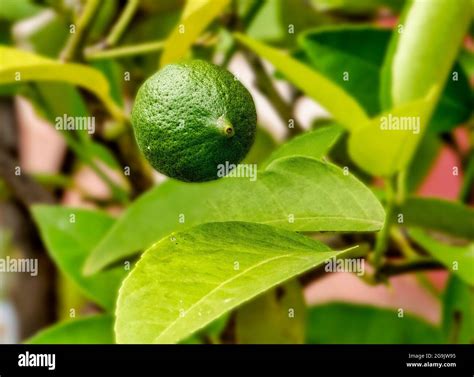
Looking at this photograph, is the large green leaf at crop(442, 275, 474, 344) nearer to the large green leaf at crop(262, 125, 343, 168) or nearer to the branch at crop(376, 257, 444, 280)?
the branch at crop(376, 257, 444, 280)

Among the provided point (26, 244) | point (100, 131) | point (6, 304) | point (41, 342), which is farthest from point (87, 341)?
point (6, 304)

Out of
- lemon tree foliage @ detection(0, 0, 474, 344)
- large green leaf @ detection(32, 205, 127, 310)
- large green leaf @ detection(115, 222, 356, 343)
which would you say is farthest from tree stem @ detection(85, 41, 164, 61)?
large green leaf @ detection(115, 222, 356, 343)

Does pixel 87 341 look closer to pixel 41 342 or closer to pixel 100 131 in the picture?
pixel 41 342

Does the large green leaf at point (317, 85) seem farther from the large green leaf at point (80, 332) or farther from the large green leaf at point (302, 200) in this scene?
the large green leaf at point (80, 332)

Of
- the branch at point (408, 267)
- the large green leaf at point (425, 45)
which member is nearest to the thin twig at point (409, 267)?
the branch at point (408, 267)

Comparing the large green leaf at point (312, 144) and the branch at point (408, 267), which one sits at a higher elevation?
the large green leaf at point (312, 144)

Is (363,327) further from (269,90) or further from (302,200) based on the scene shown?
(302,200)

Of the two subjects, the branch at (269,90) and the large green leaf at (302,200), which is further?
the branch at (269,90)
